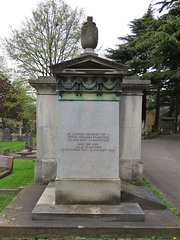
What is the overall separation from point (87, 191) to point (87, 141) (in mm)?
1093

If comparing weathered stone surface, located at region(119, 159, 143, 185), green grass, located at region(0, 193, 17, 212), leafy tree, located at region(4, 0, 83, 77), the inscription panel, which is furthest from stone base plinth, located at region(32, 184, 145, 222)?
leafy tree, located at region(4, 0, 83, 77)

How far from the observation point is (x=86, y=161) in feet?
13.7

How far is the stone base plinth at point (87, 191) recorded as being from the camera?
406 centimetres

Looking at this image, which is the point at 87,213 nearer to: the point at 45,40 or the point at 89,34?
the point at 89,34

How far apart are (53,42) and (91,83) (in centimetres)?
1522

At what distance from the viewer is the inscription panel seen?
416cm

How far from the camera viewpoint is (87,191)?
13.4ft

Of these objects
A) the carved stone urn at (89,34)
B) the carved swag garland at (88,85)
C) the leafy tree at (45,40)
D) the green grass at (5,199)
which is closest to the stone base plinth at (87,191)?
→ the green grass at (5,199)

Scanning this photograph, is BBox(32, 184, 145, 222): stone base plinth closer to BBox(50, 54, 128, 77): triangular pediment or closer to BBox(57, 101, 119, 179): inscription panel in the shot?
BBox(57, 101, 119, 179): inscription panel

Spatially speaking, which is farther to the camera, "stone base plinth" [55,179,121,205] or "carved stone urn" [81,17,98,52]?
"carved stone urn" [81,17,98,52]

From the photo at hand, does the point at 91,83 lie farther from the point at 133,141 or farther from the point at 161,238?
the point at 161,238

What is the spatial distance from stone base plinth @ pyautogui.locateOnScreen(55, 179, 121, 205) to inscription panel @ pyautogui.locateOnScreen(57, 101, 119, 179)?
0.49 ft

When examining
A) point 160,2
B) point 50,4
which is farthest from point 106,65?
point 160,2

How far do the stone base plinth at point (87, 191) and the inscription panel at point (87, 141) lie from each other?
0.15m
